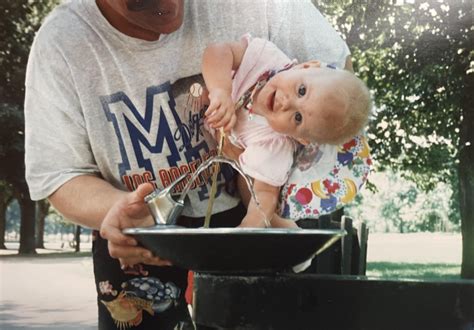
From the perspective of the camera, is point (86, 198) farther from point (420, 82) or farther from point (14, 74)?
A: point (420, 82)

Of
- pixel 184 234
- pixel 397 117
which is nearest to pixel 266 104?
pixel 184 234

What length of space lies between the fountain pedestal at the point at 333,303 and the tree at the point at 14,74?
685 millimetres

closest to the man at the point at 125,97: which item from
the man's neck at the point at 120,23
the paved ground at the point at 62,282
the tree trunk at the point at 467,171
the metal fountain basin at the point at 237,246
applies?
the man's neck at the point at 120,23

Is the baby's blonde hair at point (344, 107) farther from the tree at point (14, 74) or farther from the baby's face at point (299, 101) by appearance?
the tree at point (14, 74)

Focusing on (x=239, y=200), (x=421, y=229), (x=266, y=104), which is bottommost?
(x=421, y=229)

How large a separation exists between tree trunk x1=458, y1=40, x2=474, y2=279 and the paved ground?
0.04m

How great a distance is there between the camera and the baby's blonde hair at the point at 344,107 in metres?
0.82

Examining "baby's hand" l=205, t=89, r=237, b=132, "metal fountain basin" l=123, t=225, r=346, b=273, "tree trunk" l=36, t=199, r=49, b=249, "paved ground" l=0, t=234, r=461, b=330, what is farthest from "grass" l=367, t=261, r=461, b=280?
"tree trunk" l=36, t=199, r=49, b=249

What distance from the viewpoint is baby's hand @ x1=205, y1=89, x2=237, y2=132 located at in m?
0.86

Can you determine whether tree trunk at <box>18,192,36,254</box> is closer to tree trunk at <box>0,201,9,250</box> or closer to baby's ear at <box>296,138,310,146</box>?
tree trunk at <box>0,201,9,250</box>

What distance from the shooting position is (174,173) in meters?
0.96

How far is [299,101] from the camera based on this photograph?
33.1 inches

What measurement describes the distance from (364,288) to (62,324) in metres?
1.58

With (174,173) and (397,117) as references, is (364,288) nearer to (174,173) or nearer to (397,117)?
(174,173)
